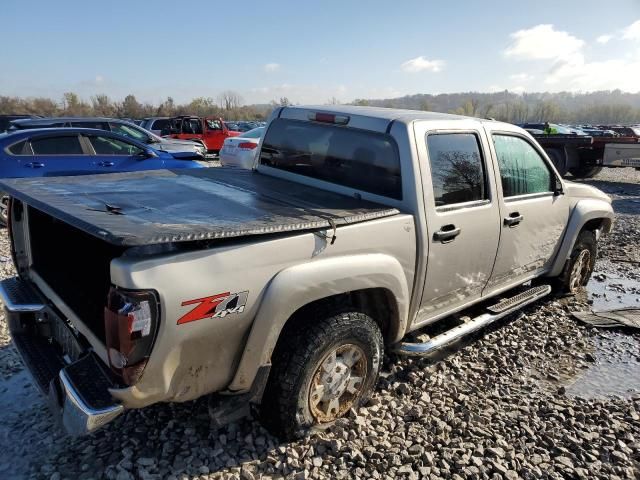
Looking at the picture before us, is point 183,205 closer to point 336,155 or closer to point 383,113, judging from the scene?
point 336,155

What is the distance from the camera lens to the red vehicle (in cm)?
1992

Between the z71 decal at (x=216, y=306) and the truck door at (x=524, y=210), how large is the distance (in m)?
2.35

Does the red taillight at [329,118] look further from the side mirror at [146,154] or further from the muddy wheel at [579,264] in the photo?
the side mirror at [146,154]

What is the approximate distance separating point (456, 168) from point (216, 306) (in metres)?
2.08

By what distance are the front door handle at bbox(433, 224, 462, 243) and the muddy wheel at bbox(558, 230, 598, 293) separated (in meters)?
2.36

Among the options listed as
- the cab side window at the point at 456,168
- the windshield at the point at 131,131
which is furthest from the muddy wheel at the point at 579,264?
the windshield at the point at 131,131

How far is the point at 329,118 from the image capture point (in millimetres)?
3648

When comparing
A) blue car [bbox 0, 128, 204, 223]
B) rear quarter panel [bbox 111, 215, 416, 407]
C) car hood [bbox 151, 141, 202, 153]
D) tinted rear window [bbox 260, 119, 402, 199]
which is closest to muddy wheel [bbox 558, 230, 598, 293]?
tinted rear window [bbox 260, 119, 402, 199]

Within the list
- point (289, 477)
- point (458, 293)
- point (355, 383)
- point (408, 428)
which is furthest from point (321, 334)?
point (458, 293)

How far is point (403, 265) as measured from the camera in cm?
294

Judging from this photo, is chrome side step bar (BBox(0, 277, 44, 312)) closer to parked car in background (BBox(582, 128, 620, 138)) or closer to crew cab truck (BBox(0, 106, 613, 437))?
crew cab truck (BBox(0, 106, 613, 437))

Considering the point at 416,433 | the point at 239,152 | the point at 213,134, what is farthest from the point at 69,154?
the point at 213,134

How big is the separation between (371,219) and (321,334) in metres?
0.72

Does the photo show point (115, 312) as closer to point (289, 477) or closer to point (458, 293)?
point (289, 477)
